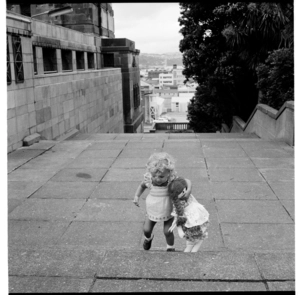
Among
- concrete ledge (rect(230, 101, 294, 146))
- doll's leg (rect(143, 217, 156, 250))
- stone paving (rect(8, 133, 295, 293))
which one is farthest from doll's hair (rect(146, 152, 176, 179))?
concrete ledge (rect(230, 101, 294, 146))

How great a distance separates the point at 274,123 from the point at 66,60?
9475mm

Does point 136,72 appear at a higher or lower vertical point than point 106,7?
lower

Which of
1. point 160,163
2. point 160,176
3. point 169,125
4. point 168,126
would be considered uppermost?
point 160,163

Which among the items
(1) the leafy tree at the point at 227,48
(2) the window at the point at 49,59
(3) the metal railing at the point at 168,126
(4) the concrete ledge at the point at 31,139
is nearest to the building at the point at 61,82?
(2) the window at the point at 49,59

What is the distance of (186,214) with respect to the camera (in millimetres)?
3520

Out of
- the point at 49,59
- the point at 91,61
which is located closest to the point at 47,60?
the point at 49,59

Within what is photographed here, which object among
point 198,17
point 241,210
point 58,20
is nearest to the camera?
point 241,210

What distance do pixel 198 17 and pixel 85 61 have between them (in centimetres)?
591

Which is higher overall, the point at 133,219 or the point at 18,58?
the point at 18,58

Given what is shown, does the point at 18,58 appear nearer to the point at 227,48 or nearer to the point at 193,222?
the point at 193,222

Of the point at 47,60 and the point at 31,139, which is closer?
the point at 31,139

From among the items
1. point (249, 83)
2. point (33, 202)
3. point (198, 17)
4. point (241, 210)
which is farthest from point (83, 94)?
point (241, 210)

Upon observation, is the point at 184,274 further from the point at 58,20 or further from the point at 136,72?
the point at 136,72

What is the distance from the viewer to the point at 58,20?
2297cm
